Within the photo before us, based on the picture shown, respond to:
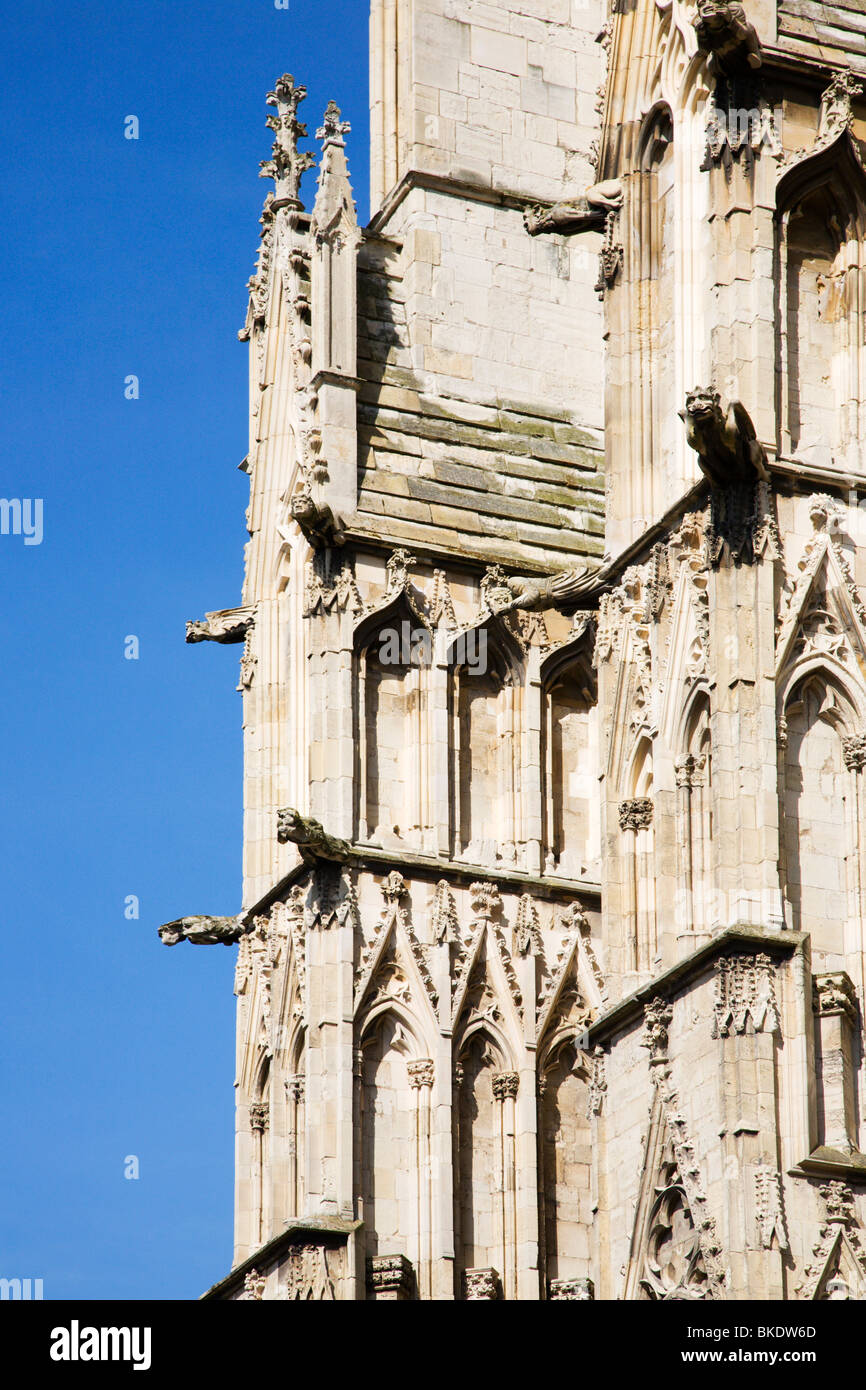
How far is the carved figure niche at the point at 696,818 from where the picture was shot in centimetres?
3008

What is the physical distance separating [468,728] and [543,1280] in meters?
5.88

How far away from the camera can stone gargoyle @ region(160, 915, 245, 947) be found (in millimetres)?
38719

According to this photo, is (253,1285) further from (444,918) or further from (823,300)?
(823,300)

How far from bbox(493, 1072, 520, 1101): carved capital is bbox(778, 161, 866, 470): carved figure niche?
8.14 m

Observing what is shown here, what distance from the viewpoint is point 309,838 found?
35344 mm

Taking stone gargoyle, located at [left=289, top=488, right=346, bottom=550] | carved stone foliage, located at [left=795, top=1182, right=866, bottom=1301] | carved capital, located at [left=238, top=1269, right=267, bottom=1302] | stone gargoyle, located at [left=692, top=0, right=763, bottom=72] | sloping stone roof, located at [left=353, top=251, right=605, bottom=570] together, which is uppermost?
stone gargoyle, located at [left=692, top=0, right=763, bottom=72]

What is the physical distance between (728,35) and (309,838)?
356 inches

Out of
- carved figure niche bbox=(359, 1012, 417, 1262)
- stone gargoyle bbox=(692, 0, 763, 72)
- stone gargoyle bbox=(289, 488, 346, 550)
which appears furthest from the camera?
stone gargoyle bbox=(289, 488, 346, 550)

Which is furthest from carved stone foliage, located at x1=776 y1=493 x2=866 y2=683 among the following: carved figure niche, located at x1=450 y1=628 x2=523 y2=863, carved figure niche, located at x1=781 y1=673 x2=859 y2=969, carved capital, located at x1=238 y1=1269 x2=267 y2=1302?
carved capital, located at x1=238 y1=1269 x2=267 y2=1302

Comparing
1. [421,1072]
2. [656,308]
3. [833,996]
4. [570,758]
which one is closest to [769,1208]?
[833,996]

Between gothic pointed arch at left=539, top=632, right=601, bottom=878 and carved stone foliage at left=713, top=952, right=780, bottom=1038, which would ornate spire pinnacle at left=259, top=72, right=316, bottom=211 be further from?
carved stone foliage at left=713, top=952, right=780, bottom=1038

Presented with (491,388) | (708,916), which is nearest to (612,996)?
(708,916)

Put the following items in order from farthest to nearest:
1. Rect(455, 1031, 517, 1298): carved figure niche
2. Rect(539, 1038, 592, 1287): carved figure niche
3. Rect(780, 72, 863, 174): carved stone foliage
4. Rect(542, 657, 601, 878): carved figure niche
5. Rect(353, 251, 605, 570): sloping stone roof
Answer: Rect(353, 251, 605, 570): sloping stone roof → Rect(542, 657, 601, 878): carved figure niche → Rect(539, 1038, 592, 1287): carved figure niche → Rect(455, 1031, 517, 1298): carved figure niche → Rect(780, 72, 863, 174): carved stone foliage

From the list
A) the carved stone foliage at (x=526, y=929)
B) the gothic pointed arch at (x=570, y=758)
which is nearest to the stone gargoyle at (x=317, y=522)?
the gothic pointed arch at (x=570, y=758)
